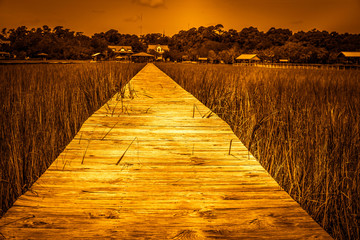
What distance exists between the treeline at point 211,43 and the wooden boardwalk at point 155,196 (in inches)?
1986

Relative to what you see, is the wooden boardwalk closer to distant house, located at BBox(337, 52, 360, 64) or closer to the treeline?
the treeline

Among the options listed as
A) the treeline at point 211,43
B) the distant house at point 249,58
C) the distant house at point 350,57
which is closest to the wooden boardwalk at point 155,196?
the treeline at point 211,43

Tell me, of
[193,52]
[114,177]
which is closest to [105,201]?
[114,177]

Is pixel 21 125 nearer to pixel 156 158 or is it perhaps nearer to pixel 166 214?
pixel 156 158

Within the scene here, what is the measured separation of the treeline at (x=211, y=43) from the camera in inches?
1928

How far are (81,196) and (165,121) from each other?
186 centimetres

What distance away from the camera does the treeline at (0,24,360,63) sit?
49.0 meters

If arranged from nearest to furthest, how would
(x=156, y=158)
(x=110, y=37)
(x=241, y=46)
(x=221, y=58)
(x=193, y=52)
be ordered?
(x=156, y=158) → (x=221, y=58) → (x=193, y=52) → (x=241, y=46) → (x=110, y=37)

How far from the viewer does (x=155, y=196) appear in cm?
142

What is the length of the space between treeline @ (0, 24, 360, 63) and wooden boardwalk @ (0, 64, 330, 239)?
165 feet

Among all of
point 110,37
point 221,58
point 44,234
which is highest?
point 110,37

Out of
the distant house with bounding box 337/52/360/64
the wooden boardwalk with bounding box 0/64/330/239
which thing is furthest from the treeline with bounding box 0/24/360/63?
the wooden boardwalk with bounding box 0/64/330/239

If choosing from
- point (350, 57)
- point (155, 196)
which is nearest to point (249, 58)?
point (350, 57)

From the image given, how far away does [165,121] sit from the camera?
320cm
